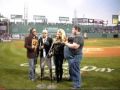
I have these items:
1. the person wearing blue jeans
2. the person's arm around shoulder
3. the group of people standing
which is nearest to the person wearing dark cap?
the group of people standing

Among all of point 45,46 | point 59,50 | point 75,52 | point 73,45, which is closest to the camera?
point 73,45

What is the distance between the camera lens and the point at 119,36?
6725 cm

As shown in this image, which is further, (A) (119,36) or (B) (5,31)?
(A) (119,36)

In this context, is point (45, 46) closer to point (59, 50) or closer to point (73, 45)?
point (59, 50)

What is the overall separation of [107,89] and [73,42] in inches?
61.1

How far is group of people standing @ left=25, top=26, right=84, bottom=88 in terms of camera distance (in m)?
8.64

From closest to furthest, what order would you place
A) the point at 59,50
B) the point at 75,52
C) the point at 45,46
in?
the point at 75,52 → the point at 59,50 → the point at 45,46

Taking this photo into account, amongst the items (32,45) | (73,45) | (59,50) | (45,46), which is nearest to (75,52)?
(73,45)

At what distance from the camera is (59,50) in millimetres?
9594

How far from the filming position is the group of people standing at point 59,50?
28.3 ft

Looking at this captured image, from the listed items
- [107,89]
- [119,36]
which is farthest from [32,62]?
[119,36]

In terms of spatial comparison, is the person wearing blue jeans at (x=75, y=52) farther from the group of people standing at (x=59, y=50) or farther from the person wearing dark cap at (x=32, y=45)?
the person wearing dark cap at (x=32, y=45)

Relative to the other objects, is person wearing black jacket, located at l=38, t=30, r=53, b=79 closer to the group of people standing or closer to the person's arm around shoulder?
the group of people standing

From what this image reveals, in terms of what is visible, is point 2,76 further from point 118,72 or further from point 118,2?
point 118,2
